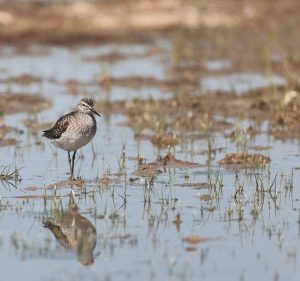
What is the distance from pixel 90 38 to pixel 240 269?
20.6 m

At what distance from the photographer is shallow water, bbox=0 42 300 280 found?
9539 mm

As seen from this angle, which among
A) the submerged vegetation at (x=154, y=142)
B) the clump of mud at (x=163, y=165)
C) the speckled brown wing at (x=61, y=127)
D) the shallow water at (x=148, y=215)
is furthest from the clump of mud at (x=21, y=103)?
the clump of mud at (x=163, y=165)

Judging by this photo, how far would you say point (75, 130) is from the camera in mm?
14062

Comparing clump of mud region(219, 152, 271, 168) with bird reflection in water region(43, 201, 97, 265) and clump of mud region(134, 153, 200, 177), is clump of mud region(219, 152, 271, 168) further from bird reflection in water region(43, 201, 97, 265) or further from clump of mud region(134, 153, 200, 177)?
bird reflection in water region(43, 201, 97, 265)

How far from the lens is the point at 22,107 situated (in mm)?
20562

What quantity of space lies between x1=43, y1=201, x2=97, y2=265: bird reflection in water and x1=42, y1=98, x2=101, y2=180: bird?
205 cm

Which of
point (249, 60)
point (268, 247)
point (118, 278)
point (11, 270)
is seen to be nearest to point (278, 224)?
point (268, 247)

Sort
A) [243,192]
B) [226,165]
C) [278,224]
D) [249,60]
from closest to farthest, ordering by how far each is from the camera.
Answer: [278,224], [243,192], [226,165], [249,60]

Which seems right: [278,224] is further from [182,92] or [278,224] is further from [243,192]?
[182,92]

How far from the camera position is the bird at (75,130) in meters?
14.1

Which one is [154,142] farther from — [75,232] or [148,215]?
[75,232]

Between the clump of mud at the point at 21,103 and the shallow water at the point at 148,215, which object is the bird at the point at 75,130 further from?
the clump of mud at the point at 21,103

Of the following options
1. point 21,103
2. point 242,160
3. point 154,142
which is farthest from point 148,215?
point 21,103

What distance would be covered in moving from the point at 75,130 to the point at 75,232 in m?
3.42
